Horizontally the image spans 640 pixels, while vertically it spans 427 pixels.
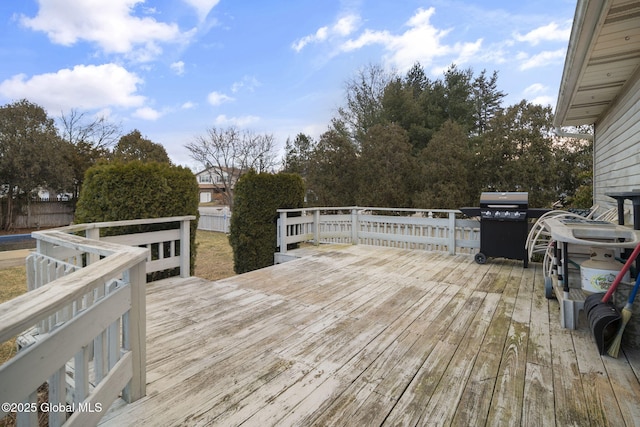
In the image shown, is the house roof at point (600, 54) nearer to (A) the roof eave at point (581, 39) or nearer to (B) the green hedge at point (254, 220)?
(A) the roof eave at point (581, 39)

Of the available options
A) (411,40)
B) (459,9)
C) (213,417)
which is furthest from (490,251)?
(411,40)

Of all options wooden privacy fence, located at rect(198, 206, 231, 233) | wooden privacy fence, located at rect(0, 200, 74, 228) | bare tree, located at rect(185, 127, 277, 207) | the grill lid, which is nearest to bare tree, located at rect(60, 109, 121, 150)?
wooden privacy fence, located at rect(0, 200, 74, 228)

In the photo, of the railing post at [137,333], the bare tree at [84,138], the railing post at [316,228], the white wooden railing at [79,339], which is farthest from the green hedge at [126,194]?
the bare tree at [84,138]

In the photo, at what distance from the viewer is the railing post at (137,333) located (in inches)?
59.8

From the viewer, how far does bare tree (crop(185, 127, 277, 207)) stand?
17.0 m

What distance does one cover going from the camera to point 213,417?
144 centimetres

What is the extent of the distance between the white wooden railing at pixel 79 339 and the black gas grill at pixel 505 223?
14.6 feet

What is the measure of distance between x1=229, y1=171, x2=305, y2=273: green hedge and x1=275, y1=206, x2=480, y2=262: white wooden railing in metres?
0.21

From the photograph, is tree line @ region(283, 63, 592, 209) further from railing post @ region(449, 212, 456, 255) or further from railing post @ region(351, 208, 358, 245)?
railing post @ region(449, 212, 456, 255)

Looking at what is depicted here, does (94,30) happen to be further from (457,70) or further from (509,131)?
(457,70)

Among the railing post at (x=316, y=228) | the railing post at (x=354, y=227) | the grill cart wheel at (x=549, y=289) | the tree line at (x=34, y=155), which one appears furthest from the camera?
the tree line at (x=34, y=155)

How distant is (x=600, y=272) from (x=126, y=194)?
178 inches

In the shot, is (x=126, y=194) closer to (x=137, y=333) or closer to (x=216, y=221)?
(x=137, y=333)

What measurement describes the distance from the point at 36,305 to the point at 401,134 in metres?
11.5
